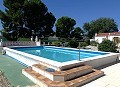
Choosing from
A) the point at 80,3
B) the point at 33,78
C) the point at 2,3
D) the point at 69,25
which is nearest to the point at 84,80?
the point at 33,78

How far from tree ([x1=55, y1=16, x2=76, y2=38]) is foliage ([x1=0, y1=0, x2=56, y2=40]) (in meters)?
9.66

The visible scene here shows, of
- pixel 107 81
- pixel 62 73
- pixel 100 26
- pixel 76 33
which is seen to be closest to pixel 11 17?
pixel 76 33

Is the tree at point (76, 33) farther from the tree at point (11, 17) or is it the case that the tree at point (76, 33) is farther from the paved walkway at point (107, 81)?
the paved walkway at point (107, 81)

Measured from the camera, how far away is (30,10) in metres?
30.1

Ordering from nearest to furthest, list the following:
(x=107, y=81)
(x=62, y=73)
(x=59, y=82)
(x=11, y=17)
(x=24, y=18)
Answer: (x=59, y=82) → (x=62, y=73) → (x=107, y=81) → (x=11, y=17) → (x=24, y=18)

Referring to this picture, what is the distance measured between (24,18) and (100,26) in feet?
140

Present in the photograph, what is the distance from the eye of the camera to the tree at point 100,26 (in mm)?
62656

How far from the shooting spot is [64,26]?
144ft

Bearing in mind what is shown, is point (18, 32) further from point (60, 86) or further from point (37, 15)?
point (60, 86)

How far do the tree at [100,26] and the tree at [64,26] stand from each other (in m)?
19.3

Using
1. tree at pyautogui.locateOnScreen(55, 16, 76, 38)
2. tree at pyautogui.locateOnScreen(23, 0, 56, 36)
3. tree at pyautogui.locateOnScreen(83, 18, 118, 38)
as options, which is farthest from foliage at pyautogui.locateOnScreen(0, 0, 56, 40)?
tree at pyautogui.locateOnScreen(83, 18, 118, 38)

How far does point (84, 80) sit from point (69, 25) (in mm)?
39295

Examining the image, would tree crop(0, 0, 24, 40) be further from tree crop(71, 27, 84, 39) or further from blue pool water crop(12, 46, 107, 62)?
tree crop(71, 27, 84, 39)

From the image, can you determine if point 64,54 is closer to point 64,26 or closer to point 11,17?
point 11,17
